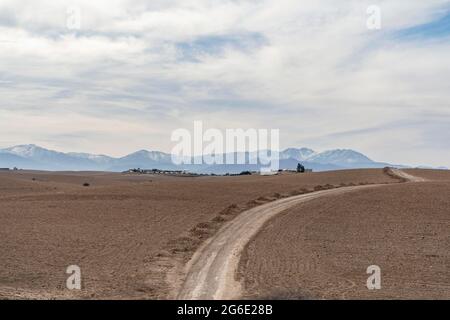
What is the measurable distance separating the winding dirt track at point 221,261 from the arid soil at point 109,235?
3.07ft

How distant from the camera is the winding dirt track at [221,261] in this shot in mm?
19781

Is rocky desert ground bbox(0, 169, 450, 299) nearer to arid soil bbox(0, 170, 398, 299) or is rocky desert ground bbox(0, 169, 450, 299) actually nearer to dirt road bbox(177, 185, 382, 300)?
arid soil bbox(0, 170, 398, 299)

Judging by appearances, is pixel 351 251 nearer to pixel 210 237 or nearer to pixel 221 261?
pixel 210 237

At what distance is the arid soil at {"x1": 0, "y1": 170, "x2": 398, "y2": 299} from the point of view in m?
21.6

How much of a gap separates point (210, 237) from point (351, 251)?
8.72m

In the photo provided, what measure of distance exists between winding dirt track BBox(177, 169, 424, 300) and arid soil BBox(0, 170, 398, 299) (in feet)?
3.07

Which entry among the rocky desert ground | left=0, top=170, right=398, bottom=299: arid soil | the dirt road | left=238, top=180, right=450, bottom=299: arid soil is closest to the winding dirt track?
the dirt road

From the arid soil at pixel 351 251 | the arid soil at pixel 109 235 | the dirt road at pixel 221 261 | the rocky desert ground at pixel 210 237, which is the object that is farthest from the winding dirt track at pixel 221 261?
the arid soil at pixel 109 235

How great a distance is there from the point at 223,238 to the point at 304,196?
28.3 m

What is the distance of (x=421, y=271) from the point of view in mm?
26109

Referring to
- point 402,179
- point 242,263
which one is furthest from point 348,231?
point 402,179

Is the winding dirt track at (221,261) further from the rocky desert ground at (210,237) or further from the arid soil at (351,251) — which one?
the arid soil at (351,251)
